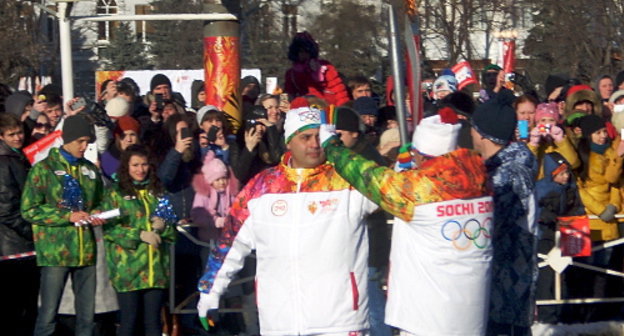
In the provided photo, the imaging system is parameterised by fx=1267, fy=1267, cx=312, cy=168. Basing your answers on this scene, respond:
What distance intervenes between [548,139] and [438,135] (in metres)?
3.70

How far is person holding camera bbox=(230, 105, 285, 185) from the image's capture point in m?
9.37

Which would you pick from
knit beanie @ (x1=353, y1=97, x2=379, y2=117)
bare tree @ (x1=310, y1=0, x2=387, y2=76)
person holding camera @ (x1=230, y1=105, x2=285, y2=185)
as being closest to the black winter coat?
person holding camera @ (x1=230, y1=105, x2=285, y2=185)

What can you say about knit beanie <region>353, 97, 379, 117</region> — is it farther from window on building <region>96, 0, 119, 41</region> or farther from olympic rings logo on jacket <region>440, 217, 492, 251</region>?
window on building <region>96, 0, 119, 41</region>

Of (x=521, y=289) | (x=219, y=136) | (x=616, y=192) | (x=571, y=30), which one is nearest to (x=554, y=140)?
(x=616, y=192)

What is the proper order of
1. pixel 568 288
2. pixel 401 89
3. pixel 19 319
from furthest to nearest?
1. pixel 568 288
2. pixel 19 319
3. pixel 401 89

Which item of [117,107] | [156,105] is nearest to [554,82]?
[156,105]

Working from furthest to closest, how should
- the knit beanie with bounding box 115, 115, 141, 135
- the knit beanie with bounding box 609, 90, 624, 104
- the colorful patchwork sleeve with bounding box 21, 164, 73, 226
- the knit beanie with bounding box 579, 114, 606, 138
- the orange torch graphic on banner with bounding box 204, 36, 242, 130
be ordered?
the knit beanie with bounding box 609, 90, 624, 104 < the orange torch graphic on banner with bounding box 204, 36, 242, 130 < the knit beanie with bounding box 579, 114, 606, 138 < the knit beanie with bounding box 115, 115, 141, 135 < the colorful patchwork sleeve with bounding box 21, 164, 73, 226

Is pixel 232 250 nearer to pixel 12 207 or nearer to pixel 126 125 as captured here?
pixel 12 207

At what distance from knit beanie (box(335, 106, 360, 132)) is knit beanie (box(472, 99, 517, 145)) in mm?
1347

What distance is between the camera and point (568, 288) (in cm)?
976

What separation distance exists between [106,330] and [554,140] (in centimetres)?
363

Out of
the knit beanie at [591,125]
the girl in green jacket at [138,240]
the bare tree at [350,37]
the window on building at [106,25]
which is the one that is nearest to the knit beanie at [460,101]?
the knit beanie at [591,125]

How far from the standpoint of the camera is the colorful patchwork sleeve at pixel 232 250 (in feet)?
21.1

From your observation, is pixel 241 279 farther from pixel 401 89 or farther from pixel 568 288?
pixel 401 89
